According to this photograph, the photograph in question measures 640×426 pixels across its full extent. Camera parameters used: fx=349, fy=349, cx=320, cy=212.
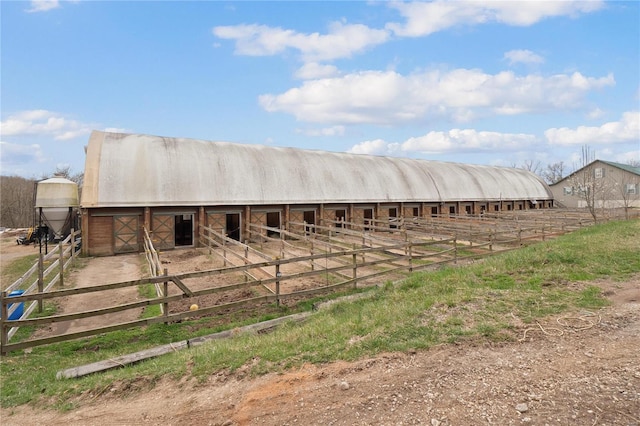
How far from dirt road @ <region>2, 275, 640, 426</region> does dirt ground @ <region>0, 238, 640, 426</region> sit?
1 cm

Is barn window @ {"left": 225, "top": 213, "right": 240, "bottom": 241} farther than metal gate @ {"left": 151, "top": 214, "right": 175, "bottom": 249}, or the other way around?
barn window @ {"left": 225, "top": 213, "right": 240, "bottom": 241}

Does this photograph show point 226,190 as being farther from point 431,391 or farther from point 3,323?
point 431,391

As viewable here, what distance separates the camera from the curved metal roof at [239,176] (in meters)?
21.2

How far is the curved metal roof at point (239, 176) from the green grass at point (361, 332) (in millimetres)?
14660

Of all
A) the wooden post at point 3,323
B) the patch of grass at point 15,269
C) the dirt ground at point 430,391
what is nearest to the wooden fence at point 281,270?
the wooden post at point 3,323

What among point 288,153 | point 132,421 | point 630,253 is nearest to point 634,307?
point 630,253

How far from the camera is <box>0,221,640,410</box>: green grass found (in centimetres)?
577

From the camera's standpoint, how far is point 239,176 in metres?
25.2

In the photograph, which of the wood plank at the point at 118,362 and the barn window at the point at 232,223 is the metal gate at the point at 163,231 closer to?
the barn window at the point at 232,223

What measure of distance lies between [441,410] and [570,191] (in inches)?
2257

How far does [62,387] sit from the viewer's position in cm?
587

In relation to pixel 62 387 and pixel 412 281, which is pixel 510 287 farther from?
pixel 62 387

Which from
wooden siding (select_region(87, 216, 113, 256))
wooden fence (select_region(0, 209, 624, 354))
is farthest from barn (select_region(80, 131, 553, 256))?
wooden fence (select_region(0, 209, 624, 354))

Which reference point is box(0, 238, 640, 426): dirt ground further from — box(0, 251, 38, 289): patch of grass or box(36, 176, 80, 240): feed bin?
box(36, 176, 80, 240): feed bin
